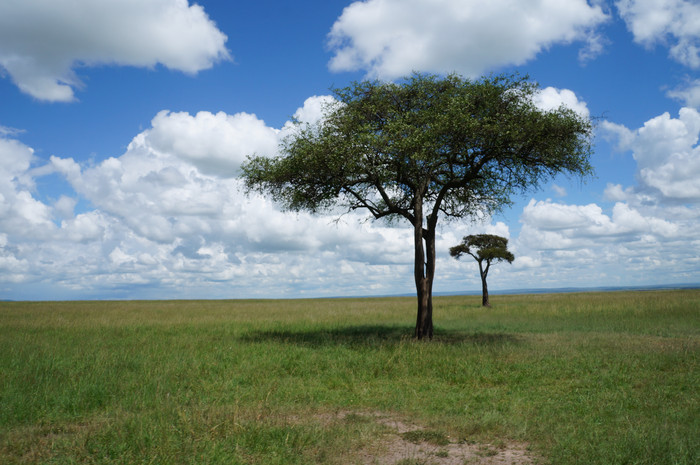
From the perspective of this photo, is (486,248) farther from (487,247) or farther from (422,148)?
(422,148)

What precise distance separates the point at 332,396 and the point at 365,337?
1128cm

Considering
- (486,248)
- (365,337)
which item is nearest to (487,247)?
(486,248)

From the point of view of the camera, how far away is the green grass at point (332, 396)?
7.84m

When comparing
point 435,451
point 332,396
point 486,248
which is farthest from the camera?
point 486,248

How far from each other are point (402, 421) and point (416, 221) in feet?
42.5

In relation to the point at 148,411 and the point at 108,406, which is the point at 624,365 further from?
the point at 108,406

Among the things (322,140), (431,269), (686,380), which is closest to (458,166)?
(431,269)

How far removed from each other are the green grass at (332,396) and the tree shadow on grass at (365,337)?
226 millimetres

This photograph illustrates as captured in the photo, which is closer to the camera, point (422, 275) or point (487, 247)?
point (422, 275)

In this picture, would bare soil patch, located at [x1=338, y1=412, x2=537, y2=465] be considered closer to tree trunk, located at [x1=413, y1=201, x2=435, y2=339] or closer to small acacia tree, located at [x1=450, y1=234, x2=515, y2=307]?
tree trunk, located at [x1=413, y1=201, x2=435, y2=339]

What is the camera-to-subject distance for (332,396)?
39.0 feet

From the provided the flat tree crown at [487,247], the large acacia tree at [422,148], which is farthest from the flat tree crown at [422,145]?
the flat tree crown at [487,247]

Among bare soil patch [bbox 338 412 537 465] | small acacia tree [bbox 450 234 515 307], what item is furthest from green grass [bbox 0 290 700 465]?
small acacia tree [bbox 450 234 515 307]

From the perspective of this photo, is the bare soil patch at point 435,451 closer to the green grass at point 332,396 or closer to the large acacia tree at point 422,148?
the green grass at point 332,396
